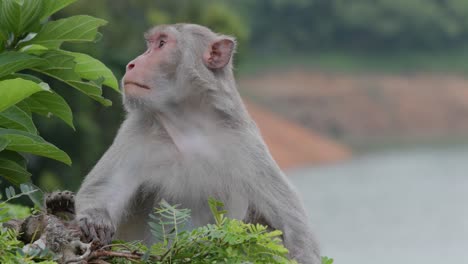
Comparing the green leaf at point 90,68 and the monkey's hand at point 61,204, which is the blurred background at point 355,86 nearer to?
the green leaf at point 90,68

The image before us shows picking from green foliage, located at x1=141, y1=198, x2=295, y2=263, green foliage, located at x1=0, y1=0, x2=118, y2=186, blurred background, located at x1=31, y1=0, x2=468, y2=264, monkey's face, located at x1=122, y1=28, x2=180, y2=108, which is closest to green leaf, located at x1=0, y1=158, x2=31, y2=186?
green foliage, located at x1=0, y1=0, x2=118, y2=186

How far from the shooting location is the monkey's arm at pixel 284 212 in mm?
4574

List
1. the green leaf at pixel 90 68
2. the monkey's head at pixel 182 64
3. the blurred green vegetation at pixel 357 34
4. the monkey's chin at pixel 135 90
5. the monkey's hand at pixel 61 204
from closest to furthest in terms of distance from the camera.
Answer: the monkey's hand at pixel 61 204 < the green leaf at pixel 90 68 < the monkey's chin at pixel 135 90 < the monkey's head at pixel 182 64 < the blurred green vegetation at pixel 357 34

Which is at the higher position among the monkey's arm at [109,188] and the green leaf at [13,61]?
the green leaf at [13,61]

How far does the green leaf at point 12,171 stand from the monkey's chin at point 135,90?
1238mm

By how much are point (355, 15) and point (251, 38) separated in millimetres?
6794

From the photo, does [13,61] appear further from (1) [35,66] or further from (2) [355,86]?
(2) [355,86]

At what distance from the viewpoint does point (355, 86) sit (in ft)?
212

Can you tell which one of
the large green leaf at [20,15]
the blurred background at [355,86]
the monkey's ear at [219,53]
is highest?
the blurred background at [355,86]

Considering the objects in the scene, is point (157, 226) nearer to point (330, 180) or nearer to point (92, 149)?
point (92, 149)

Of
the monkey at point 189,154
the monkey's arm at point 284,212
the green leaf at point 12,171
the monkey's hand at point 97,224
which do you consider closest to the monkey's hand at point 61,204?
the monkey's hand at point 97,224

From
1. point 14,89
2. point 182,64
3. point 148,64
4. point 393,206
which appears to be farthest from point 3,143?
point 393,206

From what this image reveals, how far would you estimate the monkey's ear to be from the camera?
5.08 metres

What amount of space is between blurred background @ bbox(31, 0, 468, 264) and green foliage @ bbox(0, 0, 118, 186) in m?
34.8
